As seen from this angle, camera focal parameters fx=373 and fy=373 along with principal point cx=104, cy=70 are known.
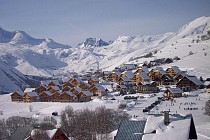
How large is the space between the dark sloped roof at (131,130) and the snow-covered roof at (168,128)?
69 cm

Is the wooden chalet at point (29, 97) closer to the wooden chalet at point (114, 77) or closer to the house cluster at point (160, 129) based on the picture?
the wooden chalet at point (114, 77)

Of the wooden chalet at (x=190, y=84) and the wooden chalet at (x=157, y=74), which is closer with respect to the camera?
the wooden chalet at (x=190, y=84)

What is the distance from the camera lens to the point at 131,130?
2755 cm

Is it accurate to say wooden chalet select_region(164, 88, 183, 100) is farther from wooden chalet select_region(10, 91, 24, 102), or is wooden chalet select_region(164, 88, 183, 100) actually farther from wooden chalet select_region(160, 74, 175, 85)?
wooden chalet select_region(10, 91, 24, 102)

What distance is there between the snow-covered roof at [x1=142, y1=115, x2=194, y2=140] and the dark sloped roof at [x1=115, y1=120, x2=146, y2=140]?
69cm

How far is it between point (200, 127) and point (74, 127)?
549 inches

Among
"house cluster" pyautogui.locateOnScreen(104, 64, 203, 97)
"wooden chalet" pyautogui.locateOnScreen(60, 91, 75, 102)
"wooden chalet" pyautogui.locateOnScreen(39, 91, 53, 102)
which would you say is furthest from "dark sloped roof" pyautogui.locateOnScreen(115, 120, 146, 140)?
"wooden chalet" pyautogui.locateOnScreen(39, 91, 53, 102)

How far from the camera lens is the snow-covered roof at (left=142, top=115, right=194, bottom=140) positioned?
25281 mm

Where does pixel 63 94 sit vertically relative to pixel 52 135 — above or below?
above

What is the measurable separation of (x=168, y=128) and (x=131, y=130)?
2.91 metres

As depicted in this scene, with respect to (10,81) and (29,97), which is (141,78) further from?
(10,81)

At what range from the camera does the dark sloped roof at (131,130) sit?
27053 millimetres

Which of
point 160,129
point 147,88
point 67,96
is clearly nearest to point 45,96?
point 67,96

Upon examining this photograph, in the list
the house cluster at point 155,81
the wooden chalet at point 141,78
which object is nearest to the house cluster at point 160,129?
the house cluster at point 155,81
